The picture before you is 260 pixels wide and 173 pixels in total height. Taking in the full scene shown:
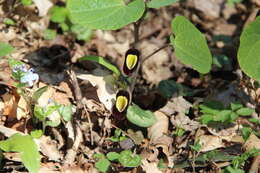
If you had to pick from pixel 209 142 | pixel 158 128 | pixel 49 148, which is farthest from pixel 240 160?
pixel 49 148

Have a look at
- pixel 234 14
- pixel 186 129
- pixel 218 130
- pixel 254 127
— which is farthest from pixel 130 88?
pixel 234 14

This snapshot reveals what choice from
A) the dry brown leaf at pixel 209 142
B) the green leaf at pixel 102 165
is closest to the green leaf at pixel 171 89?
the dry brown leaf at pixel 209 142

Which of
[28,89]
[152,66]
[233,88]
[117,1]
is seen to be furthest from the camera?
[152,66]

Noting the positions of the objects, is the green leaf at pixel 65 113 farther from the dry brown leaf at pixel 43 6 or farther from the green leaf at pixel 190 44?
the dry brown leaf at pixel 43 6

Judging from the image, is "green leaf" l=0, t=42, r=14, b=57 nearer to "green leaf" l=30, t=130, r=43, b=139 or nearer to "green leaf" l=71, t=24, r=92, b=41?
"green leaf" l=30, t=130, r=43, b=139

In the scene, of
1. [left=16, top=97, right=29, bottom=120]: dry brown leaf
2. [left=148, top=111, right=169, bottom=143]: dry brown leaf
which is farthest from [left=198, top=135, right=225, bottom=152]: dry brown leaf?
[left=16, top=97, right=29, bottom=120]: dry brown leaf

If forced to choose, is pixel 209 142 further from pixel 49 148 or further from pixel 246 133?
pixel 49 148

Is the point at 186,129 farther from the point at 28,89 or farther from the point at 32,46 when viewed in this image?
the point at 32,46
